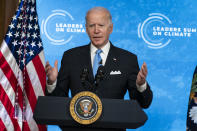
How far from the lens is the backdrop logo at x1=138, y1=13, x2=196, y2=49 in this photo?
374 cm

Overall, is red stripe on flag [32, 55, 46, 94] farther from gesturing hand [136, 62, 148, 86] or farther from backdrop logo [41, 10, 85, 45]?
gesturing hand [136, 62, 148, 86]

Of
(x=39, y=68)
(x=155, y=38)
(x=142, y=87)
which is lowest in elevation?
(x=142, y=87)

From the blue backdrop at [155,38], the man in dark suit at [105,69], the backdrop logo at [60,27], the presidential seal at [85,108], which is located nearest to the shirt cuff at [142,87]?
the man in dark suit at [105,69]

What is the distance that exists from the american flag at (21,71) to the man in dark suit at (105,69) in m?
0.87

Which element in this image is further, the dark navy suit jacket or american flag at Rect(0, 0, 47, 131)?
american flag at Rect(0, 0, 47, 131)

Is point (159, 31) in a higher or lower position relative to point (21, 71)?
higher

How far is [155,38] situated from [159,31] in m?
0.09

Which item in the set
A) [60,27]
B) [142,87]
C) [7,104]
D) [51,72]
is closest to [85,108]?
[51,72]

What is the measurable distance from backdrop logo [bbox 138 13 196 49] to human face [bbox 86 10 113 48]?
1.63m

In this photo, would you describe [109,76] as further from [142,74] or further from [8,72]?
[8,72]

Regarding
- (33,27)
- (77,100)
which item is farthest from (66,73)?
(33,27)

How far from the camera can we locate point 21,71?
3021 mm

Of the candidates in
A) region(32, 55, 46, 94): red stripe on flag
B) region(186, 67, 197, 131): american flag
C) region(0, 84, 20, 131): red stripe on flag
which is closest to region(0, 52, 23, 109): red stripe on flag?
region(0, 84, 20, 131): red stripe on flag

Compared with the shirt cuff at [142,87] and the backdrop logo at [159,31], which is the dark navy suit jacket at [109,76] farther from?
the backdrop logo at [159,31]
